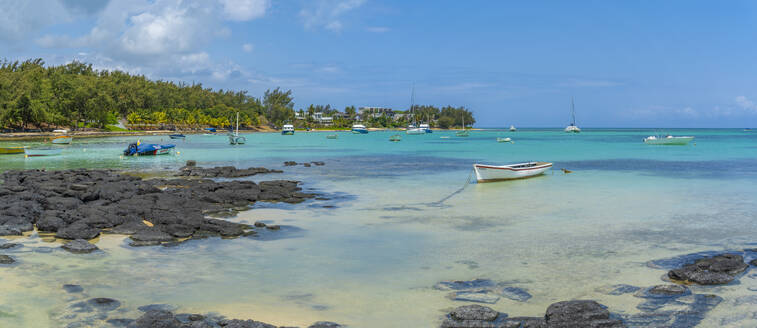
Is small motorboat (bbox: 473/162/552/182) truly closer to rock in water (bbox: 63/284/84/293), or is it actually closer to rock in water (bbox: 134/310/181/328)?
rock in water (bbox: 63/284/84/293)

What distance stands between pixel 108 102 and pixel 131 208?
9577cm

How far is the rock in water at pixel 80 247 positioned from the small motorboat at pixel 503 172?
17261 millimetres

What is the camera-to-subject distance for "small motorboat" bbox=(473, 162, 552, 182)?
25250 millimetres

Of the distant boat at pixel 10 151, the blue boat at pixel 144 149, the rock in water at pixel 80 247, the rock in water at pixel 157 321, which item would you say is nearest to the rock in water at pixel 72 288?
the rock in water at pixel 157 321

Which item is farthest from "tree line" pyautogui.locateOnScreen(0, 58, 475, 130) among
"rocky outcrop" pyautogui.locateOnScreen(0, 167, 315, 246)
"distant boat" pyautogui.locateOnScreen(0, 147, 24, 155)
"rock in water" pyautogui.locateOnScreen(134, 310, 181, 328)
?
"rock in water" pyautogui.locateOnScreen(134, 310, 181, 328)

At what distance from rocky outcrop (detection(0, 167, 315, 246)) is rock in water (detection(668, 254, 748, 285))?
895 centimetres

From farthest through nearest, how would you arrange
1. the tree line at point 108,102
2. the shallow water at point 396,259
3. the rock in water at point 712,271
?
the tree line at point 108,102, the rock in water at point 712,271, the shallow water at point 396,259

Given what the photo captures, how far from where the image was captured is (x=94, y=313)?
24.3 ft

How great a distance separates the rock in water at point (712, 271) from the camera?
29.8 feet

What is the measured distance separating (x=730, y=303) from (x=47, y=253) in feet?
38.6

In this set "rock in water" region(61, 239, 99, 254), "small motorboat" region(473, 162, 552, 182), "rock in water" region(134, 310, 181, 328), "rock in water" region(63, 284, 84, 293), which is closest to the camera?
"rock in water" region(134, 310, 181, 328)

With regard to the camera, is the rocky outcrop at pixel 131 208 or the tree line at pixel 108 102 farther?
the tree line at pixel 108 102

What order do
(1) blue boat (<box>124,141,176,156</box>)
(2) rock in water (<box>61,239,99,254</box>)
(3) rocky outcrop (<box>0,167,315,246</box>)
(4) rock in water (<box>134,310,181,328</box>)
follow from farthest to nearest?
(1) blue boat (<box>124,141,176,156</box>), (3) rocky outcrop (<box>0,167,315,246</box>), (2) rock in water (<box>61,239,99,254</box>), (4) rock in water (<box>134,310,181,328</box>)

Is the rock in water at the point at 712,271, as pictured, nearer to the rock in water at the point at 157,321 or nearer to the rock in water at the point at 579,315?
the rock in water at the point at 579,315
